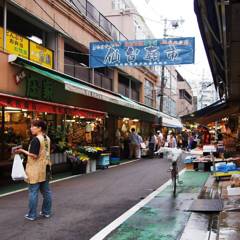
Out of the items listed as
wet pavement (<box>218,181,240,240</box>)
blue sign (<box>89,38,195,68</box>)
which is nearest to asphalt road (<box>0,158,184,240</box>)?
wet pavement (<box>218,181,240,240</box>)

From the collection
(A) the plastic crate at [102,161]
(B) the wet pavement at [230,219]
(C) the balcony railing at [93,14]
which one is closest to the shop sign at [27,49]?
(C) the balcony railing at [93,14]

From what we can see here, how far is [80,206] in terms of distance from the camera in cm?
1060

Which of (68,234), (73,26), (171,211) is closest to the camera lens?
(68,234)

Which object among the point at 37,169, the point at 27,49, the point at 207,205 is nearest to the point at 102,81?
the point at 27,49

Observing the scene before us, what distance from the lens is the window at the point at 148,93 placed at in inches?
1585

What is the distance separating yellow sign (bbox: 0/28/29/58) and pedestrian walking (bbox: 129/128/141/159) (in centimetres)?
1301

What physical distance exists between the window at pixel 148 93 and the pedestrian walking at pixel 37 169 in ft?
101

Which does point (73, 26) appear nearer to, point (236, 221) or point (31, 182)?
point (31, 182)

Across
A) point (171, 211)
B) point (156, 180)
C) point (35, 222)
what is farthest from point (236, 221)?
point (156, 180)

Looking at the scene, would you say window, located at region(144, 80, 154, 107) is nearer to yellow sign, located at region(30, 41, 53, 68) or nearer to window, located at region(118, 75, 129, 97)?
window, located at region(118, 75, 129, 97)

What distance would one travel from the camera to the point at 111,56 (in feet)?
65.9

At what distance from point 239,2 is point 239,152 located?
50.0 feet

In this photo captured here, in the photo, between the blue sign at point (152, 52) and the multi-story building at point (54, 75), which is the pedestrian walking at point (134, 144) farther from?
the blue sign at point (152, 52)

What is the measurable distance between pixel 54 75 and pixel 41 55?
1.74 m
